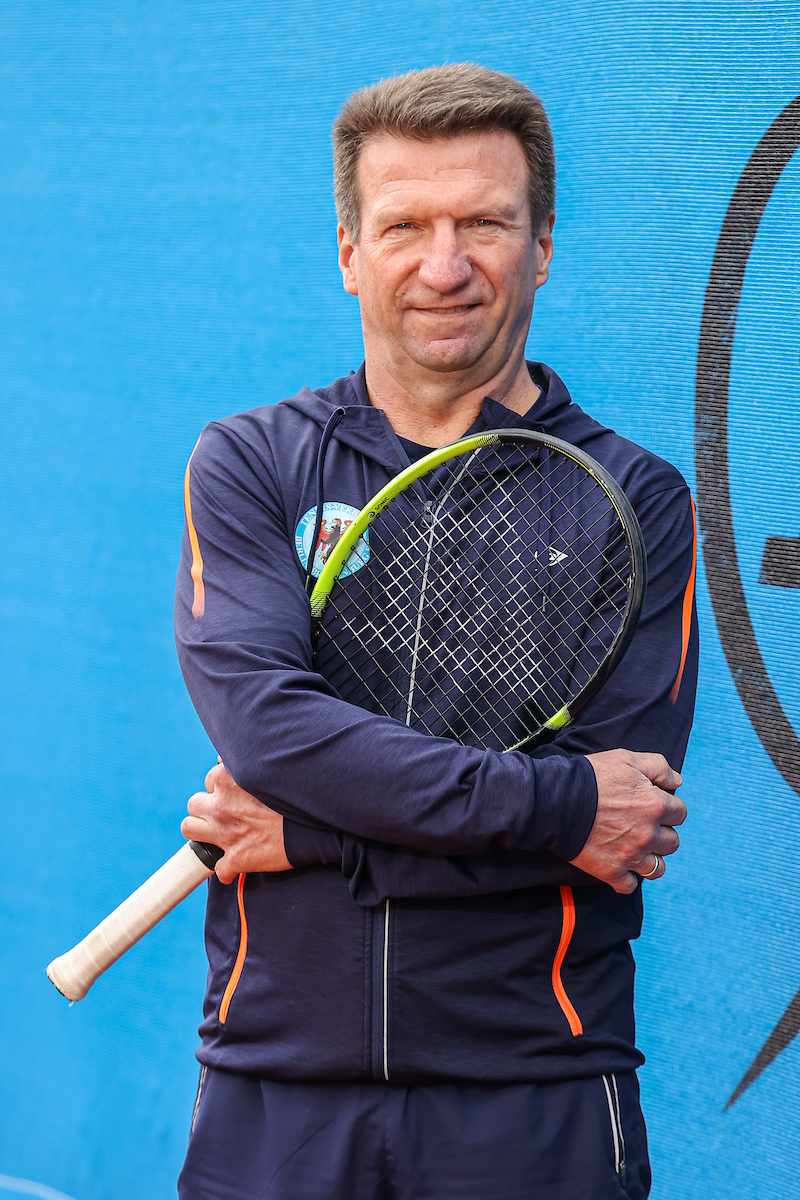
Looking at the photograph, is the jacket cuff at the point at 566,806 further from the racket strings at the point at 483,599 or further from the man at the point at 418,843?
the racket strings at the point at 483,599

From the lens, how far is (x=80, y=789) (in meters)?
2.73

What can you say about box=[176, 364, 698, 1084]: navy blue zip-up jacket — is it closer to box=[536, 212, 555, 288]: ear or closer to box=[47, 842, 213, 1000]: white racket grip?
box=[47, 842, 213, 1000]: white racket grip

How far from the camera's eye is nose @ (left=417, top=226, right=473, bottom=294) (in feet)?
4.50

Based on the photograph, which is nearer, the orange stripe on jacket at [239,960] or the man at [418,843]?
the man at [418,843]

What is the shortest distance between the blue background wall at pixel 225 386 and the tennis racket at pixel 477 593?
0.64 m

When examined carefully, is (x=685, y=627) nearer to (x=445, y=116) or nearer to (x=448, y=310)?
(x=448, y=310)

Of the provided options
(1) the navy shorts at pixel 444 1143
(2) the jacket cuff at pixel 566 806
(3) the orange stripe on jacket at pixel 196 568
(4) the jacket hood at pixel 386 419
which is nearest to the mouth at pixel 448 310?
(4) the jacket hood at pixel 386 419

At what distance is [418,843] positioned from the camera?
118 centimetres

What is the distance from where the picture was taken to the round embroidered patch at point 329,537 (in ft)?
4.61

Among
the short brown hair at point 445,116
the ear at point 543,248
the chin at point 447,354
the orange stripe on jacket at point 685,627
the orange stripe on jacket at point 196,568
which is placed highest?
the short brown hair at point 445,116

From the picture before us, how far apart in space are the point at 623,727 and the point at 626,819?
11cm

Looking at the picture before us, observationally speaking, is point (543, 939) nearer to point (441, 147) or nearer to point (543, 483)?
point (543, 483)

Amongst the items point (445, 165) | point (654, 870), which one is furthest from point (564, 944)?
point (445, 165)

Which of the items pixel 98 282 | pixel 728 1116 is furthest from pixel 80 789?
pixel 728 1116
